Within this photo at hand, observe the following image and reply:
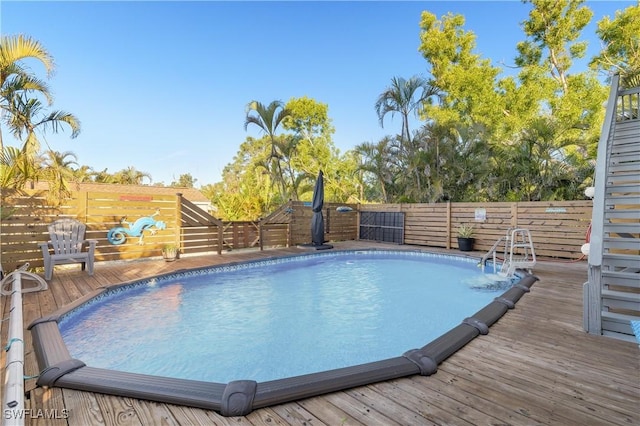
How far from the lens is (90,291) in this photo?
4363mm

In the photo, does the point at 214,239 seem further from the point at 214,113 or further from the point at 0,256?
the point at 214,113

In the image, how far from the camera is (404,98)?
436 inches

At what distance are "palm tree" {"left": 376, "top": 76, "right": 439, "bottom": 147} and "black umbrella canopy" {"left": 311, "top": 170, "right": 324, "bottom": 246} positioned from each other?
4.16 meters

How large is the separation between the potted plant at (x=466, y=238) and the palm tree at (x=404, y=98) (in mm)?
3949

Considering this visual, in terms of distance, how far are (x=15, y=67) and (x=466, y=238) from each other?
10395 mm

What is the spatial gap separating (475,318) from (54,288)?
5.62m

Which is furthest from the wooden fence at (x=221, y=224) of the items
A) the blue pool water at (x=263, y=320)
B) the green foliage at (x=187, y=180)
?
the green foliage at (x=187, y=180)

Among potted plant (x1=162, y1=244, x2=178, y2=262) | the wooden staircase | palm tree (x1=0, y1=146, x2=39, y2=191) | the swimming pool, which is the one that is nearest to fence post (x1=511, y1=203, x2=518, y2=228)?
the wooden staircase

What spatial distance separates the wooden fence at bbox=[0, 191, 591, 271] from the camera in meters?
5.66

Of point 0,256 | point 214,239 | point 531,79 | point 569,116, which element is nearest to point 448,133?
point 569,116

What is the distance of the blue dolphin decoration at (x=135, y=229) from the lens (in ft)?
22.2

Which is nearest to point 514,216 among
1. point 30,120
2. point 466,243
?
point 466,243

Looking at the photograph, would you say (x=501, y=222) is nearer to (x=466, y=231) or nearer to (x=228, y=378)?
(x=466, y=231)

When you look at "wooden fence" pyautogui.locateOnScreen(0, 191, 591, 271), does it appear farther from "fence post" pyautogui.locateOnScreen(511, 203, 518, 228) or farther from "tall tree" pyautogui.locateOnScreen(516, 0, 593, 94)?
"tall tree" pyautogui.locateOnScreen(516, 0, 593, 94)
